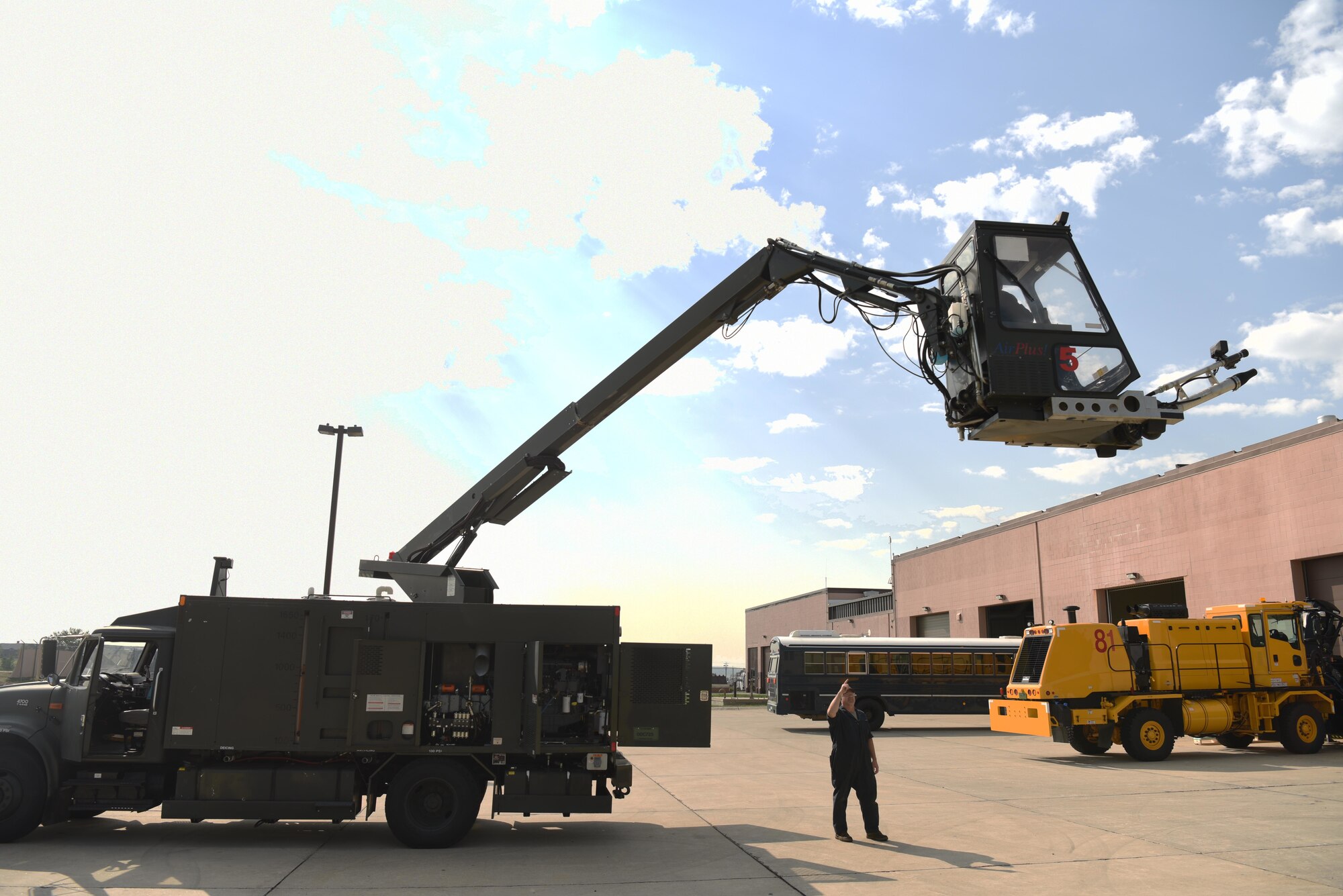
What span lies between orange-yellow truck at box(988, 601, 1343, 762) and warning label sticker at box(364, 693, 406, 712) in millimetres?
13027

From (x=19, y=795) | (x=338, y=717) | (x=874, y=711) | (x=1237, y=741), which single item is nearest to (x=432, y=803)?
(x=338, y=717)

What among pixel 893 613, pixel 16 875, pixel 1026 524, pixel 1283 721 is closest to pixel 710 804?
pixel 16 875

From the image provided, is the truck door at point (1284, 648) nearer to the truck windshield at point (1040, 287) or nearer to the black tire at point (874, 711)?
the black tire at point (874, 711)

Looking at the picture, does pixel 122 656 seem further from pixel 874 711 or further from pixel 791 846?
pixel 874 711

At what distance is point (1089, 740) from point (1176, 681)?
2.11 metres

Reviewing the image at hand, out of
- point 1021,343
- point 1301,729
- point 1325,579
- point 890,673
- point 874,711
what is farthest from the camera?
point 890,673

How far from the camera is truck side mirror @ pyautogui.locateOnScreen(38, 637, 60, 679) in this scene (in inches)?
416

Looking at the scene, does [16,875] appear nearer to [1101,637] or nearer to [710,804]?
[710,804]

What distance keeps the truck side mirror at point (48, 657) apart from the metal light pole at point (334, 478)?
14800 mm

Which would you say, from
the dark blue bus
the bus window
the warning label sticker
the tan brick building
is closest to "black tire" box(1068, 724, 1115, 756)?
the bus window

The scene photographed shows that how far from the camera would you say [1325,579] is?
24.2 m

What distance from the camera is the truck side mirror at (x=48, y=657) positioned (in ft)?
34.7

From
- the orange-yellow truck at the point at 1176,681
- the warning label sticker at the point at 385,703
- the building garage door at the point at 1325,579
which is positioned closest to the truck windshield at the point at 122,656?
the warning label sticker at the point at 385,703

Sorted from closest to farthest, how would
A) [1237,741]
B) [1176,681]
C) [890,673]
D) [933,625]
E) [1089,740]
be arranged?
1. [1176,681]
2. [1089,740]
3. [1237,741]
4. [890,673]
5. [933,625]
